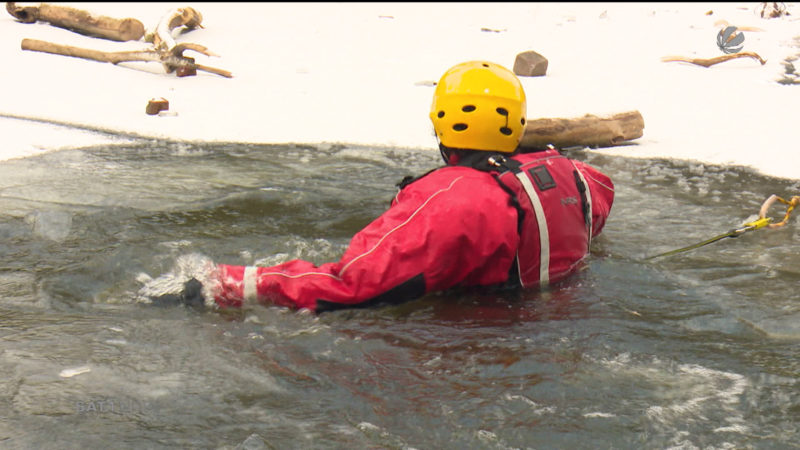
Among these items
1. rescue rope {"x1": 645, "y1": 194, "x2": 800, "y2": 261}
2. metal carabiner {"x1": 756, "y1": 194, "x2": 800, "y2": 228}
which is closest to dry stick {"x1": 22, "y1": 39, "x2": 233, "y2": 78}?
rescue rope {"x1": 645, "y1": 194, "x2": 800, "y2": 261}

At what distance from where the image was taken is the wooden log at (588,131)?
723 cm

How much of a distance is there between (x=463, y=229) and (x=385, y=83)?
225 inches

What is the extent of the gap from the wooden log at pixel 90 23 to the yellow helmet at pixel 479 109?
7.02 metres

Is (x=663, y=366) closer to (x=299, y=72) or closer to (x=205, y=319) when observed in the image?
(x=205, y=319)

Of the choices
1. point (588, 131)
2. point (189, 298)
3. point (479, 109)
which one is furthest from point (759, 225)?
point (588, 131)

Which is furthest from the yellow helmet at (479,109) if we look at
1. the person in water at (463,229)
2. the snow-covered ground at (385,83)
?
the snow-covered ground at (385,83)

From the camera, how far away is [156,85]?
880 cm

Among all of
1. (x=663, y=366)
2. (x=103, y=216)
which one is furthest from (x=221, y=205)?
(x=663, y=366)

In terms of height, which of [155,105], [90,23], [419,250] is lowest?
[419,250]

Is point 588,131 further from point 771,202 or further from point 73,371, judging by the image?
point 73,371

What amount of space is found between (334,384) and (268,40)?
27.6 feet

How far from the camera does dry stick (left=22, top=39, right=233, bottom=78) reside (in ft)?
29.7

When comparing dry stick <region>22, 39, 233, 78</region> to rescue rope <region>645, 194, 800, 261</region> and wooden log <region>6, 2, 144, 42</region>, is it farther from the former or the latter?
rescue rope <region>645, 194, 800, 261</region>

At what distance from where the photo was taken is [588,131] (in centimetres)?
738
